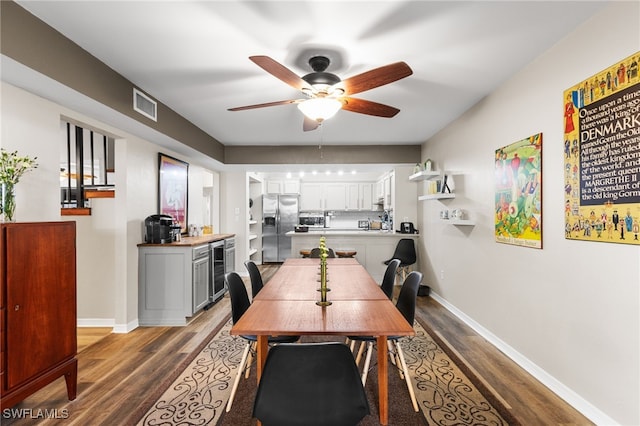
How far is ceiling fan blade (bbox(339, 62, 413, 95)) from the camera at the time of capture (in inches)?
80.7

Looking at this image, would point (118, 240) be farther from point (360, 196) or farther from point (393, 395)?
point (360, 196)

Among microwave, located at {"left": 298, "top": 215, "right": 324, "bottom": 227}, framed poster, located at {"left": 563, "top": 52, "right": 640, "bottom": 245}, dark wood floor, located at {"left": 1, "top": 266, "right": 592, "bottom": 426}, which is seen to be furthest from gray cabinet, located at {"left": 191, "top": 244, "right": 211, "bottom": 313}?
microwave, located at {"left": 298, "top": 215, "right": 324, "bottom": 227}

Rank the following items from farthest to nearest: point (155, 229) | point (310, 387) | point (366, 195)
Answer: point (366, 195)
point (155, 229)
point (310, 387)

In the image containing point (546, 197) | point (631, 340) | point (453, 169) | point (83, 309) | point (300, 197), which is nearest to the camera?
point (631, 340)

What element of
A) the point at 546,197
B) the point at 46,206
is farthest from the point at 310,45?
the point at 46,206

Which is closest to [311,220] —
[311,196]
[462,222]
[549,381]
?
[311,196]

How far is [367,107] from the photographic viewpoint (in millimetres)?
2758

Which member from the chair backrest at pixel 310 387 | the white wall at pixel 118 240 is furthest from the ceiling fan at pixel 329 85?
the white wall at pixel 118 240

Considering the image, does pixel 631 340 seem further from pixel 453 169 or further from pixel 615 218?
pixel 453 169

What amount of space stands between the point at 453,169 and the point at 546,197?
1.87m

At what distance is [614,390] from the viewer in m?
1.98

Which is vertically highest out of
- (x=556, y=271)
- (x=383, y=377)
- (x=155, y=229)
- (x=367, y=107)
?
(x=367, y=107)

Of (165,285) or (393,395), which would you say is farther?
(165,285)

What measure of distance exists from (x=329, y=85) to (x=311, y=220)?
621 centimetres
